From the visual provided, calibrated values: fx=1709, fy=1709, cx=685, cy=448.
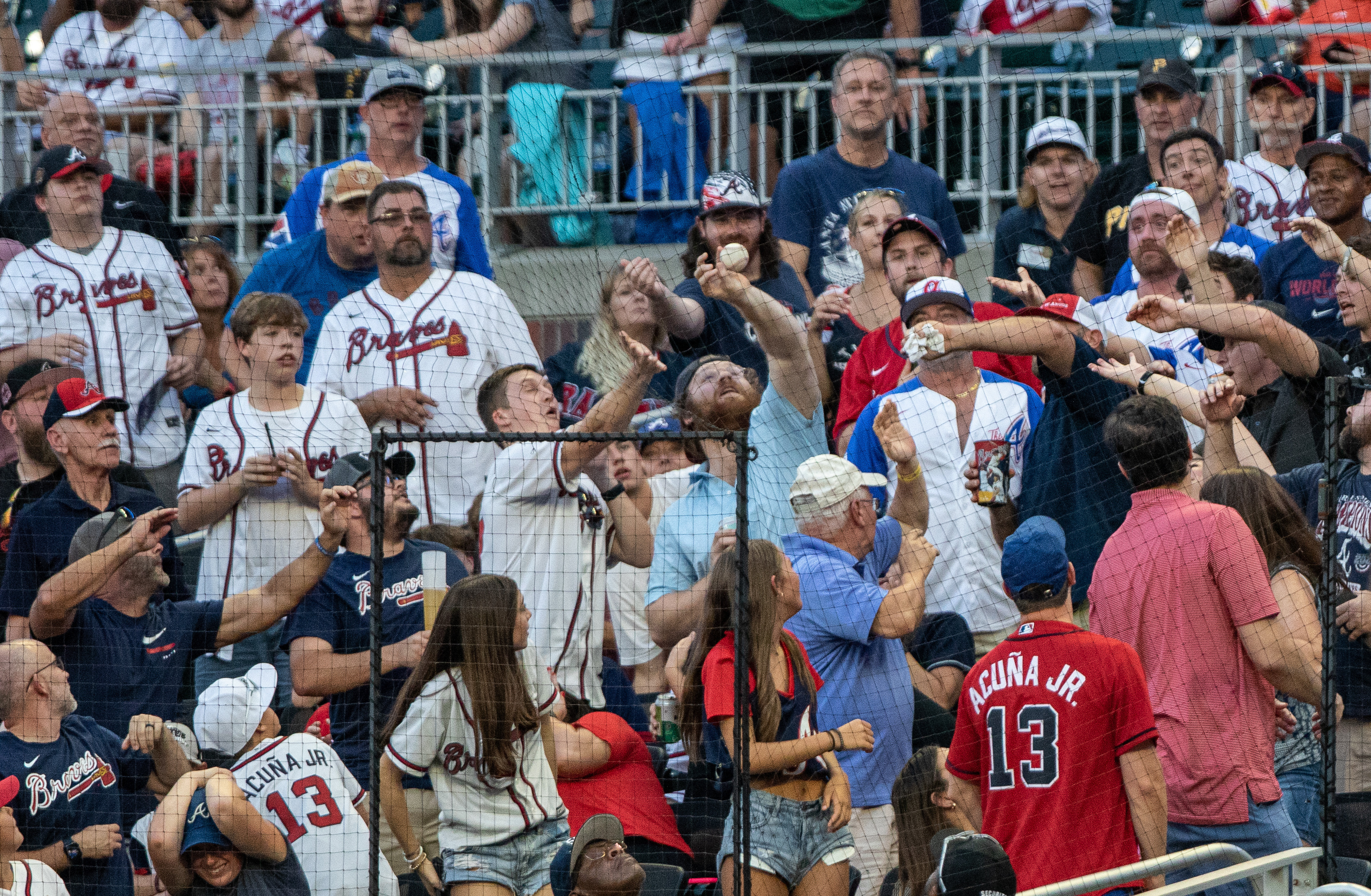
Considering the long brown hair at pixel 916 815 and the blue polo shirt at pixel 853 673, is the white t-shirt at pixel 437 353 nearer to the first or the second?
the blue polo shirt at pixel 853 673

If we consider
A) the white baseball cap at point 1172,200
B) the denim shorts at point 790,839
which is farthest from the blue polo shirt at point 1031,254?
the denim shorts at point 790,839

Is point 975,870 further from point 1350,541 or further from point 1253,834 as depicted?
point 1350,541

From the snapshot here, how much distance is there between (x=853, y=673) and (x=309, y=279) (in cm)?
357

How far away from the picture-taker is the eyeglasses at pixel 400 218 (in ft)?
23.4

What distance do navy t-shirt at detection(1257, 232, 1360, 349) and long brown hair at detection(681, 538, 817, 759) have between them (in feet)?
9.24

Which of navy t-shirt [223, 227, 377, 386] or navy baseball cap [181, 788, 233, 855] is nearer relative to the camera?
navy baseball cap [181, 788, 233, 855]

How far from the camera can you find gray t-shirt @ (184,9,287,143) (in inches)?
368

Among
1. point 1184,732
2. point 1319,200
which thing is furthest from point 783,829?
point 1319,200

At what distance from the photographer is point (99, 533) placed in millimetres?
5738

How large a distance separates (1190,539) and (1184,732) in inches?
20.8

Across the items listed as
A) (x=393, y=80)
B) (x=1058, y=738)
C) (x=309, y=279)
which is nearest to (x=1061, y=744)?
(x=1058, y=738)

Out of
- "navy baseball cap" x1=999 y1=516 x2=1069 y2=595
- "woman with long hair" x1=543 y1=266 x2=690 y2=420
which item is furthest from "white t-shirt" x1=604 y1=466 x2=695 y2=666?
"navy baseball cap" x1=999 y1=516 x2=1069 y2=595

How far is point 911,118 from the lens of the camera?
863 cm

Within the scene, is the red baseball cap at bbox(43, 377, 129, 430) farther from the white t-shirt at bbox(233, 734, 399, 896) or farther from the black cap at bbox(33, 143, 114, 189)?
the white t-shirt at bbox(233, 734, 399, 896)
